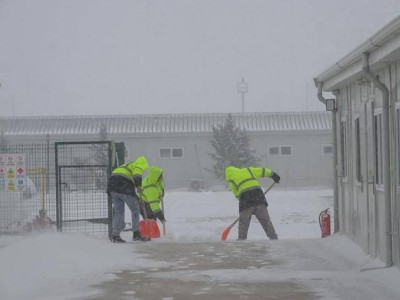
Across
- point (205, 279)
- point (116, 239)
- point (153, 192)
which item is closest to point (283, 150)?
point (153, 192)

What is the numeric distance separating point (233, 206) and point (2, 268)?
23815 mm

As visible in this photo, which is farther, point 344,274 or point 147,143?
point 147,143

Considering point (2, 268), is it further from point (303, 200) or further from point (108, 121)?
point (108, 121)

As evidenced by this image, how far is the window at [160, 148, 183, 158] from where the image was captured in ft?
188

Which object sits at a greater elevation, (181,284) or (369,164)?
(369,164)

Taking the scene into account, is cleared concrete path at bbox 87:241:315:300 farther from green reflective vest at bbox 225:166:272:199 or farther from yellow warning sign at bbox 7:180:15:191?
yellow warning sign at bbox 7:180:15:191

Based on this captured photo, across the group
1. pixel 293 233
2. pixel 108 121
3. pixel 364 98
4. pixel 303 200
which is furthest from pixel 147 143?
pixel 364 98

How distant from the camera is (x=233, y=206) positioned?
110 feet

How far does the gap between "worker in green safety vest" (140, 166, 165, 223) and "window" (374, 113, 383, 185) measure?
6.74 metres

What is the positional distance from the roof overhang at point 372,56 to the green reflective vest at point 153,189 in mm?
4526

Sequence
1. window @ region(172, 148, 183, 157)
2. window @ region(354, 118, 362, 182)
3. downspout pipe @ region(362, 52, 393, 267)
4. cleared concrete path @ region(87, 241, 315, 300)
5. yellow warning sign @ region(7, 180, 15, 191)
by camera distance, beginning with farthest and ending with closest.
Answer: window @ region(172, 148, 183, 157)
yellow warning sign @ region(7, 180, 15, 191)
window @ region(354, 118, 362, 182)
downspout pipe @ region(362, 52, 393, 267)
cleared concrete path @ region(87, 241, 315, 300)

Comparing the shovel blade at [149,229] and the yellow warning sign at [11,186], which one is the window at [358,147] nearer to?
the shovel blade at [149,229]

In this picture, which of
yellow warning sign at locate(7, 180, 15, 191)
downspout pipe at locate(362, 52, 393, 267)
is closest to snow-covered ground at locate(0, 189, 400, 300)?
downspout pipe at locate(362, 52, 393, 267)

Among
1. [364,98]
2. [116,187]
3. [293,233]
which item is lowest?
[293,233]
